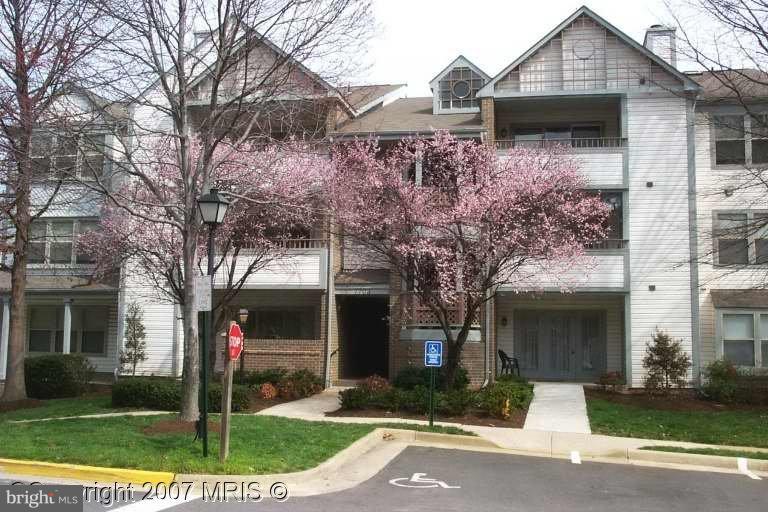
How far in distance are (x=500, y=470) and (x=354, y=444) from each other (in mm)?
2294

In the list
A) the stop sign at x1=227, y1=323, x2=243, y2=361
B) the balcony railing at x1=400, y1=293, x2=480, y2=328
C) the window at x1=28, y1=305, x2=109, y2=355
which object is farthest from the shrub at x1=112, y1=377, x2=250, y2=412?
the window at x1=28, y1=305, x2=109, y2=355

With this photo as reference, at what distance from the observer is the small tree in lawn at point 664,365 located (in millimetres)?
18266

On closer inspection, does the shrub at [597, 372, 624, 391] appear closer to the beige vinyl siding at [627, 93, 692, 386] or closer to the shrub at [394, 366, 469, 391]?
the beige vinyl siding at [627, 93, 692, 386]

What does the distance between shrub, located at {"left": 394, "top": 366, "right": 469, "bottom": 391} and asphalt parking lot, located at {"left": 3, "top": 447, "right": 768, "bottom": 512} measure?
6.43 m

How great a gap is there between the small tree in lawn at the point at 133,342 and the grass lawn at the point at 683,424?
12.9 meters

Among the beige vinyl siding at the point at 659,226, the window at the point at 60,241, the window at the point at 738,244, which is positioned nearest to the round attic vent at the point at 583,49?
the beige vinyl siding at the point at 659,226

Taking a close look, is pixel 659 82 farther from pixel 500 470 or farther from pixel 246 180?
pixel 500 470

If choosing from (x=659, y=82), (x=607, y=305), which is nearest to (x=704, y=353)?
(x=607, y=305)

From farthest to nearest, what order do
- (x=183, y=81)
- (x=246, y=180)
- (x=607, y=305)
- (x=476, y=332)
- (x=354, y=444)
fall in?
1. (x=607, y=305)
2. (x=476, y=332)
3. (x=246, y=180)
4. (x=183, y=81)
5. (x=354, y=444)

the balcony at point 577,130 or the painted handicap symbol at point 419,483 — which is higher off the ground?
the balcony at point 577,130

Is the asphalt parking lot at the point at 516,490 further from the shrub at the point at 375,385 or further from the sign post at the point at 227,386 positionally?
the shrub at the point at 375,385

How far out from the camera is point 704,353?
19.5 metres

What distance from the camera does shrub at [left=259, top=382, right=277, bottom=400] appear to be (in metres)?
17.4

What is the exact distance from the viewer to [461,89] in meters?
22.8
